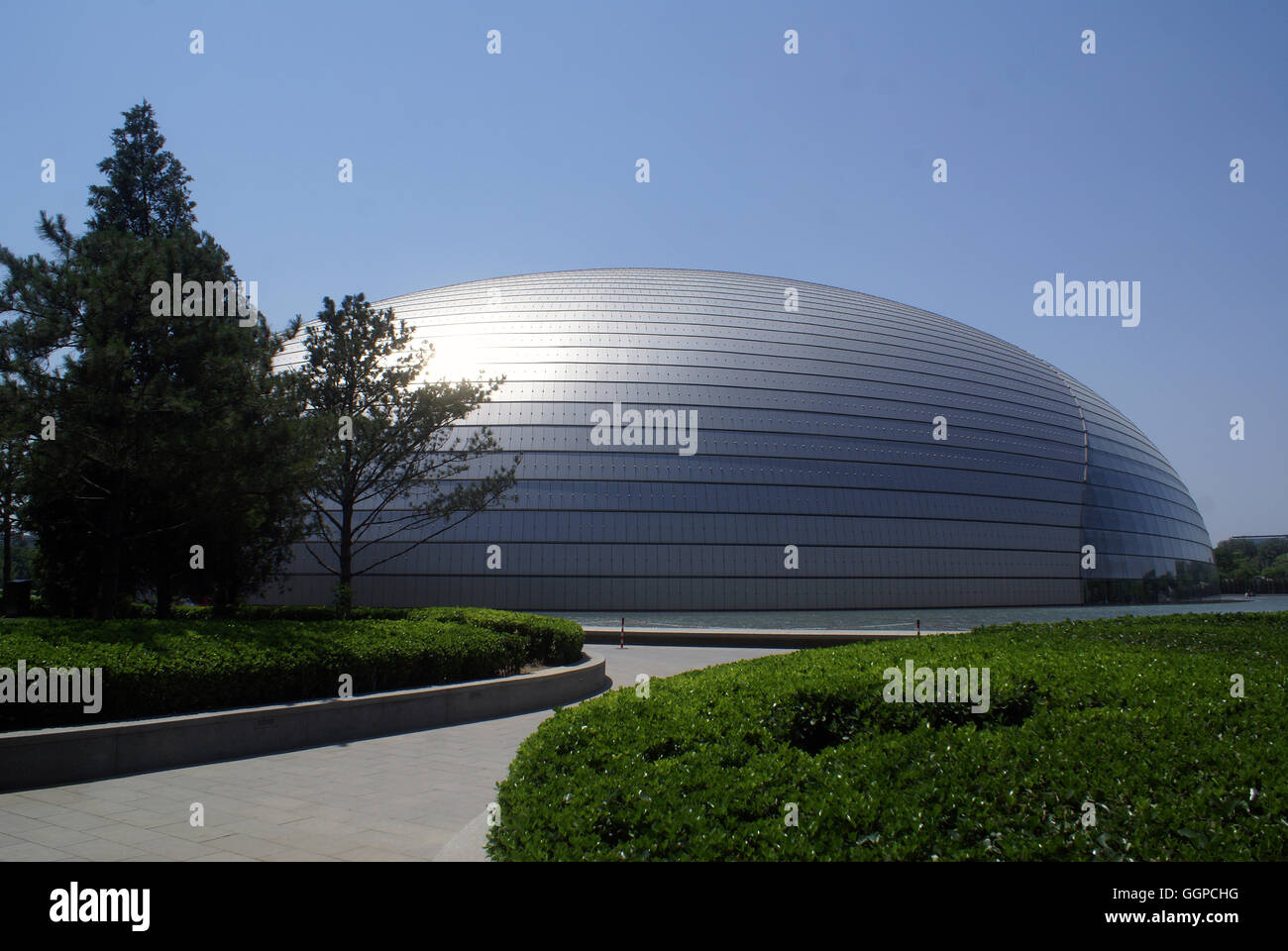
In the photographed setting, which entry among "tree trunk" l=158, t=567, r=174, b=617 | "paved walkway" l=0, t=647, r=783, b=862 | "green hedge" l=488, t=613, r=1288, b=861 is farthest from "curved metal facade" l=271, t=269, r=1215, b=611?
"green hedge" l=488, t=613, r=1288, b=861

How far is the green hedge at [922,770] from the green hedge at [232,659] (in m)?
5.17

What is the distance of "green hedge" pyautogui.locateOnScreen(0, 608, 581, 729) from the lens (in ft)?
29.8

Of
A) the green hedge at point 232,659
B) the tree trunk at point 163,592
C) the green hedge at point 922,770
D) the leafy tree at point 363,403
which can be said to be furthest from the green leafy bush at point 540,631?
the tree trunk at point 163,592

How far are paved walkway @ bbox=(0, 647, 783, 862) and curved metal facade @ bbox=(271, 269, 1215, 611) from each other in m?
17.6

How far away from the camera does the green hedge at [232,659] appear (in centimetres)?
907

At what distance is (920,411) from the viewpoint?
33.3 metres

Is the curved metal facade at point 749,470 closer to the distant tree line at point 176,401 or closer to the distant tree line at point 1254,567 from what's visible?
the distant tree line at point 176,401

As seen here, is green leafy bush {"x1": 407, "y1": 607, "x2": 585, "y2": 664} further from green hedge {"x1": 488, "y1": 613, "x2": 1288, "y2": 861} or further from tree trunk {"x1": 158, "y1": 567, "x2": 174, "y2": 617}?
tree trunk {"x1": 158, "y1": 567, "x2": 174, "y2": 617}

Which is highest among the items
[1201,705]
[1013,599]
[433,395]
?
[433,395]

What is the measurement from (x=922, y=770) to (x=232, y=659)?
835 centimetres

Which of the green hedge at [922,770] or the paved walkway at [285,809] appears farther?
the paved walkway at [285,809]
